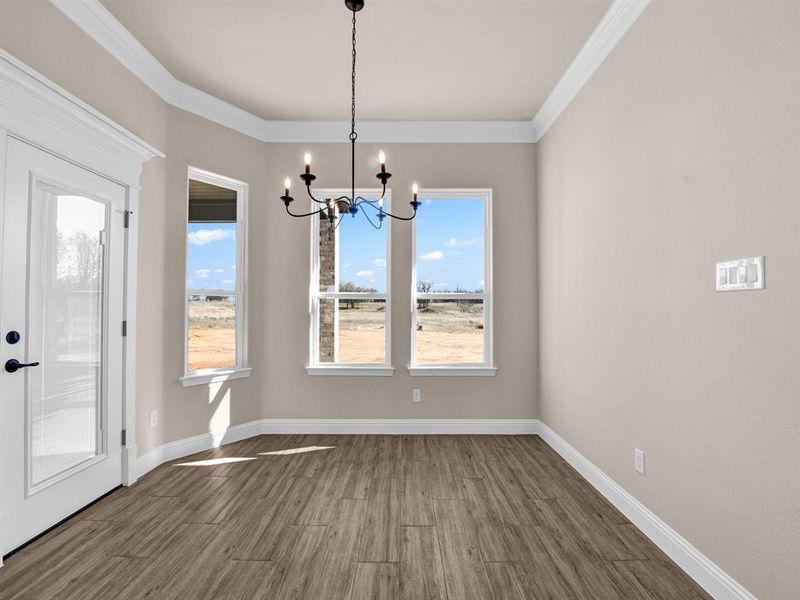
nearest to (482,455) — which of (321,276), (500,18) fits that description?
(321,276)

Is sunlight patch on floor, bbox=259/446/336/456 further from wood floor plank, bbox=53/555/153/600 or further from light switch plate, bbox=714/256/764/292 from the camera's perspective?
light switch plate, bbox=714/256/764/292

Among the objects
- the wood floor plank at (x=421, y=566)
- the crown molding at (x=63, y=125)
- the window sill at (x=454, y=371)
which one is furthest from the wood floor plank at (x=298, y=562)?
the crown molding at (x=63, y=125)

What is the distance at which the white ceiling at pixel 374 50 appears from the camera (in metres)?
2.70

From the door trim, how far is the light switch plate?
3.31m

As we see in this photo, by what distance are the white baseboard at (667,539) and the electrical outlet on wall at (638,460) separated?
185 mm

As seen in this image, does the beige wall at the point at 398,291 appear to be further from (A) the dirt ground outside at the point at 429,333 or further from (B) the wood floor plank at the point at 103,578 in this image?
(B) the wood floor plank at the point at 103,578

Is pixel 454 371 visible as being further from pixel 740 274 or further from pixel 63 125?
pixel 63 125

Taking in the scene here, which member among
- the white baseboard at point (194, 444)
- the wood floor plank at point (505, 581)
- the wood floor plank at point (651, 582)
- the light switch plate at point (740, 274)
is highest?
the light switch plate at point (740, 274)

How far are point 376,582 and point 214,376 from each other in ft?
8.09

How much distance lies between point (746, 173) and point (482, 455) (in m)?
2.74

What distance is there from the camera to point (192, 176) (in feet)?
12.4

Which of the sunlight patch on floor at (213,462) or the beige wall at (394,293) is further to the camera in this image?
the beige wall at (394,293)

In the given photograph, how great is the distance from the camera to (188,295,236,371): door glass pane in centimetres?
382

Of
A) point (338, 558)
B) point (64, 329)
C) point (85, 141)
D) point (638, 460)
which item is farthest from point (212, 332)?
point (638, 460)
